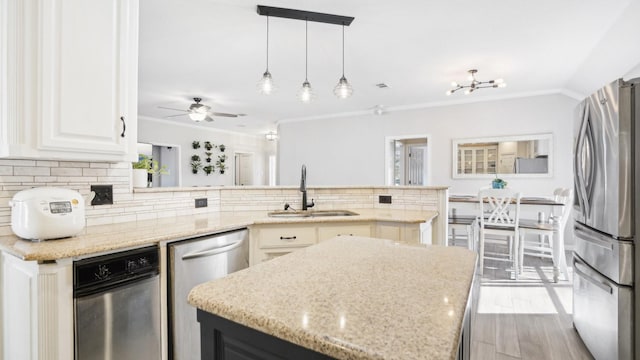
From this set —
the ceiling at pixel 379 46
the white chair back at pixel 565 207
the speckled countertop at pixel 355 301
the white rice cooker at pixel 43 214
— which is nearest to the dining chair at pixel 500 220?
the white chair back at pixel 565 207

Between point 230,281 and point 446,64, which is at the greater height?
point 446,64

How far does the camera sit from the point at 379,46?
127 inches

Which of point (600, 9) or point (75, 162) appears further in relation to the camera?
point (600, 9)

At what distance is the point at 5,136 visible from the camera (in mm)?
1414

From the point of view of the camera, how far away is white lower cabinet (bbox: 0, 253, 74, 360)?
4.02 feet

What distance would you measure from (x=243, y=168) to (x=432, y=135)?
5609 millimetres

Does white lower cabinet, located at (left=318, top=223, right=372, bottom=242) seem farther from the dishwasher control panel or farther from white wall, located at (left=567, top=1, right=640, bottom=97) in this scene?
white wall, located at (left=567, top=1, right=640, bottom=97)

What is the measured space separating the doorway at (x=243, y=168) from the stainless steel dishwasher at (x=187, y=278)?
23.8ft

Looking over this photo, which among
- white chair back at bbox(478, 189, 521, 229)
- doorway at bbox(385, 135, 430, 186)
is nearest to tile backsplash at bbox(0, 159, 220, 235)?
white chair back at bbox(478, 189, 521, 229)

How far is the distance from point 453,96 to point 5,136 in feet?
17.8

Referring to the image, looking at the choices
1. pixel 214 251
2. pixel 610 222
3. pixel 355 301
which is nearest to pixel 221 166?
pixel 214 251

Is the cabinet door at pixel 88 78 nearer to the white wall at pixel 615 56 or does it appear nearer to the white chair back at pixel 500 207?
the white chair back at pixel 500 207

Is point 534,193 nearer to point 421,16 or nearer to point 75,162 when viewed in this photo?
point 421,16

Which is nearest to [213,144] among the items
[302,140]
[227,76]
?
[302,140]
